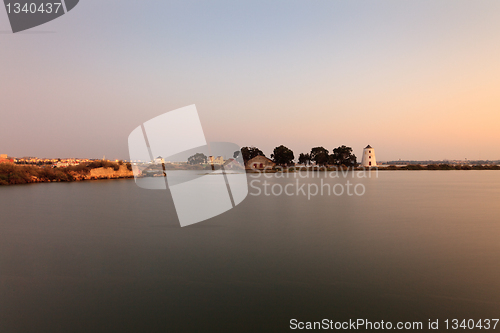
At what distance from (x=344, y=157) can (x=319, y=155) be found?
612cm

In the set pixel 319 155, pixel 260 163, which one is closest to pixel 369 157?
pixel 319 155

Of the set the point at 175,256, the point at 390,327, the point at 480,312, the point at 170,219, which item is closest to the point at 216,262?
the point at 175,256

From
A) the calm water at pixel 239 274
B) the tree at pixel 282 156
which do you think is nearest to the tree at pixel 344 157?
the tree at pixel 282 156

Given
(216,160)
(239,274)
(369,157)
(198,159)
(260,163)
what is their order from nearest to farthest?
1. (239,274)
2. (260,163)
3. (369,157)
4. (216,160)
5. (198,159)

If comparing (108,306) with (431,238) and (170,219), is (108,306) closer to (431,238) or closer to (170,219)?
(170,219)

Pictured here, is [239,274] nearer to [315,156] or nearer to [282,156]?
[282,156]

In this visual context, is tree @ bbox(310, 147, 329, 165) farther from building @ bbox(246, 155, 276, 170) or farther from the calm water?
the calm water

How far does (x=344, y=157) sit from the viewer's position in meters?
71.6

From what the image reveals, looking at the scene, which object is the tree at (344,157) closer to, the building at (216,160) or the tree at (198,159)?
the building at (216,160)

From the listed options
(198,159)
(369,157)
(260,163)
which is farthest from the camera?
(198,159)

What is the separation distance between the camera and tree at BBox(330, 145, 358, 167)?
2825 inches

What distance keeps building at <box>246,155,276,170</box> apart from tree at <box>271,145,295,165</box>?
2867 mm

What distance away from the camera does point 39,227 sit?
9.87m

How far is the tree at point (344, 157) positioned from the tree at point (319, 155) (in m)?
A: 1.68
